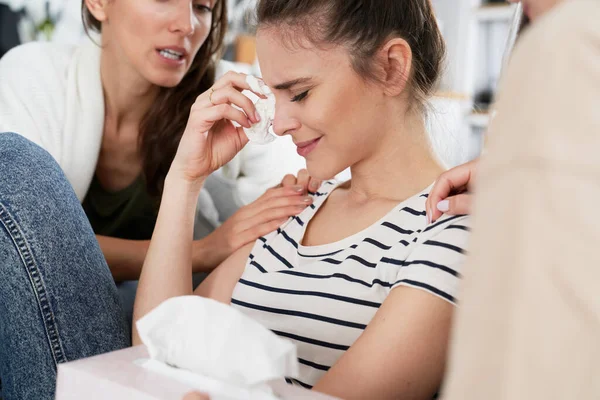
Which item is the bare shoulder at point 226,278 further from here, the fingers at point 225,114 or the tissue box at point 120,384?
the tissue box at point 120,384

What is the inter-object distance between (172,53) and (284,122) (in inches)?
27.8

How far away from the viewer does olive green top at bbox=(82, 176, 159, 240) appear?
1.79 m

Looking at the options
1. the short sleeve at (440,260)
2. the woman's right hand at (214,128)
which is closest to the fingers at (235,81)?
the woman's right hand at (214,128)

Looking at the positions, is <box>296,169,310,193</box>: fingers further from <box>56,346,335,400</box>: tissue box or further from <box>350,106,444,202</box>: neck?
<box>56,346,335,400</box>: tissue box

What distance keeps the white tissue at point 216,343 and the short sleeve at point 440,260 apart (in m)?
0.27

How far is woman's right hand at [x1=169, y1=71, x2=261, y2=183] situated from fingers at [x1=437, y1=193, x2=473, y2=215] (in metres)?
0.42

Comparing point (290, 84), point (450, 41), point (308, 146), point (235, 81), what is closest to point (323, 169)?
point (308, 146)

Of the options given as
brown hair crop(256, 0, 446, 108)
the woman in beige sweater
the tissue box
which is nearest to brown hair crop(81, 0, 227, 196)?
brown hair crop(256, 0, 446, 108)

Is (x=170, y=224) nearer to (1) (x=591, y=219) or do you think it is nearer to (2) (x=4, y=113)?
(2) (x=4, y=113)

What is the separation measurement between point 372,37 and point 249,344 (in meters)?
0.59

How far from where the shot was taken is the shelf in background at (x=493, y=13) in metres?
4.37

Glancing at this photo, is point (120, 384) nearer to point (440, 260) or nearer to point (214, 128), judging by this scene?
point (440, 260)

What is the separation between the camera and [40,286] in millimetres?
1033

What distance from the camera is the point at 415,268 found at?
885 mm
